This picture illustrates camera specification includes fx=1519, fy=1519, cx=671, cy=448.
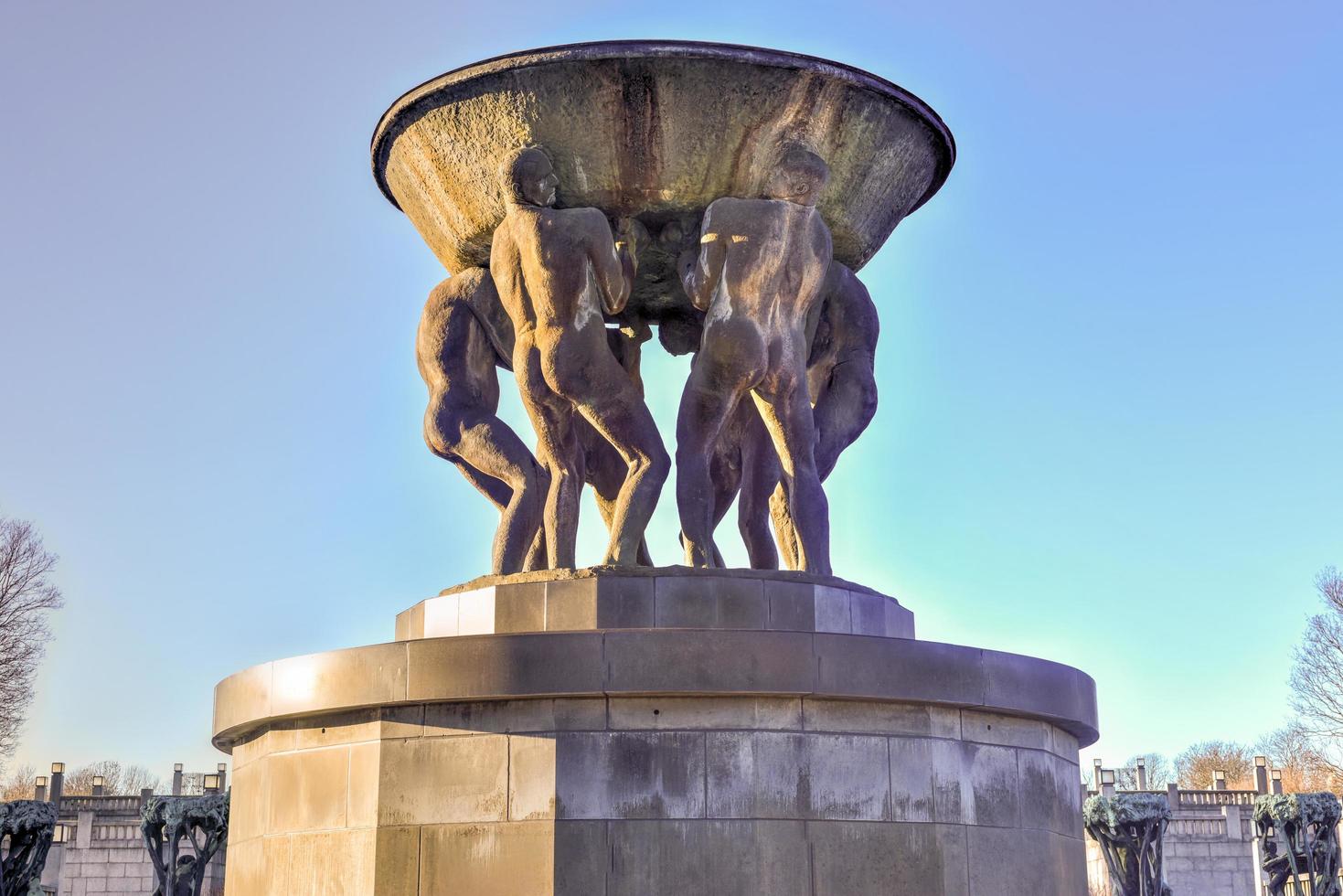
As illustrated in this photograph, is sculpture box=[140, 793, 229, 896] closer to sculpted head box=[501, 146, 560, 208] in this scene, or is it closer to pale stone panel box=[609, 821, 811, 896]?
sculpted head box=[501, 146, 560, 208]

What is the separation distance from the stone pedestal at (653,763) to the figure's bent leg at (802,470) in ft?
3.34

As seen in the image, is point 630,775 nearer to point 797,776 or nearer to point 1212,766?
point 797,776

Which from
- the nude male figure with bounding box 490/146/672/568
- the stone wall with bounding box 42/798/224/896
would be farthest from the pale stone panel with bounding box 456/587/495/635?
the stone wall with bounding box 42/798/224/896

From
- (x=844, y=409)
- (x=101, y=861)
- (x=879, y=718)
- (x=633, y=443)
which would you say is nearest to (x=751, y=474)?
(x=844, y=409)

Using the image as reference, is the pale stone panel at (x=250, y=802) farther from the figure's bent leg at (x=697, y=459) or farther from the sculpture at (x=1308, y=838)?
the sculpture at (x=1308, y=838)

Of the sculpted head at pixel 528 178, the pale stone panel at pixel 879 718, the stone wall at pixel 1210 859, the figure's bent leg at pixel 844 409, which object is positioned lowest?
the stone wall at pixel 1210 859

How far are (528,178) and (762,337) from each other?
165 centimetres

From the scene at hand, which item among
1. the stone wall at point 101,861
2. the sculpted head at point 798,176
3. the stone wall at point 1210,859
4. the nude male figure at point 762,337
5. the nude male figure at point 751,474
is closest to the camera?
the nude male figure at point 762,337

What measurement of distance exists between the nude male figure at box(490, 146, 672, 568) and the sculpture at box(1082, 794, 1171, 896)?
32.0 ft

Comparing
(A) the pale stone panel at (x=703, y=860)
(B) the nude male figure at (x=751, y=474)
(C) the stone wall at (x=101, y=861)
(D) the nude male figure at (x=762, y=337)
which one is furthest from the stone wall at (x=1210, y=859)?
(A) the pale stone panel at (x=703, y=860)

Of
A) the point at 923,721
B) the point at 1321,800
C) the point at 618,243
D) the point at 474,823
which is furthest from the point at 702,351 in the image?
the point at 1321,800

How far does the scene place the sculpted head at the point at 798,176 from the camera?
8969 millimetres

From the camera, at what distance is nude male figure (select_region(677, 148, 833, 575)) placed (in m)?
8.85

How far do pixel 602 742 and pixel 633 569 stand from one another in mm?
1285
